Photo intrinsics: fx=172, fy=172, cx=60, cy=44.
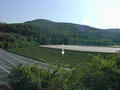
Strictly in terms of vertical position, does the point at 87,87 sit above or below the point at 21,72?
below

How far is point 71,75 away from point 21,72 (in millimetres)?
2875

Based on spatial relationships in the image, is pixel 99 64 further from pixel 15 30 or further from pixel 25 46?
pixel 15 30

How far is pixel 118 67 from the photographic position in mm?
9273

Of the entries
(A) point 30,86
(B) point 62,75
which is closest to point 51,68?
(B) point 62,75

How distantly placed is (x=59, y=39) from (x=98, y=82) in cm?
9116

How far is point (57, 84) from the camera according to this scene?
30.5 ft

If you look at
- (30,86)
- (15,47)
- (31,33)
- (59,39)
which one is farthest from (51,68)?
(31,33)

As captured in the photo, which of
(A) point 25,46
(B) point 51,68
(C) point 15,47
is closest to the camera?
(B) point 51,68

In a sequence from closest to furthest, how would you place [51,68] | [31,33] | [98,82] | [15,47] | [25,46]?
[98,82]
[51,68]
[15,47]
[25,46]
[31,33]

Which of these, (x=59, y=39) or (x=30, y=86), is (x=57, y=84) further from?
(x=59, y=39)

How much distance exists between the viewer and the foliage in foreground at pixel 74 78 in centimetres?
866

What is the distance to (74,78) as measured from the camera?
957 cm

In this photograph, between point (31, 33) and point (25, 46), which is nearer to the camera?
point (25, 46)

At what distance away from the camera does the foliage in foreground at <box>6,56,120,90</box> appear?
28.4ft
